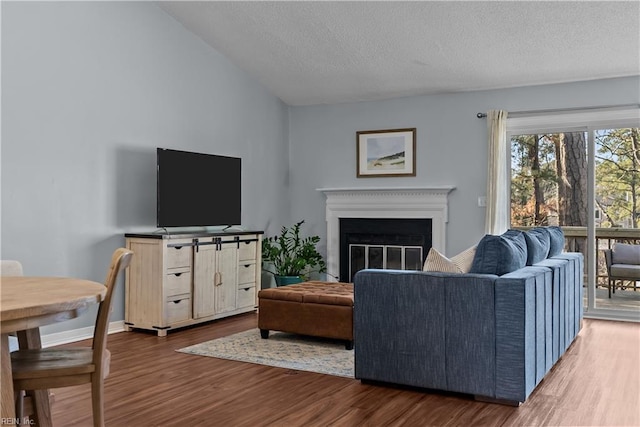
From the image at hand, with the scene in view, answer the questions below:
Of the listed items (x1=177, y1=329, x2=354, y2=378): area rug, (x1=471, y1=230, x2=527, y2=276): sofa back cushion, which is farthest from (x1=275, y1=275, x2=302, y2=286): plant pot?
(x1=471, y1=230, x2=527, y2=276): sofa back cushion

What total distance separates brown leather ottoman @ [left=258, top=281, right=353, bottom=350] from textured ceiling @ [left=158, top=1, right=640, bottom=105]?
7.97 ft

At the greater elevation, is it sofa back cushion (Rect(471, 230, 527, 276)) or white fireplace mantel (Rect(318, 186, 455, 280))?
white fireplace mantel (Rect(318, 186, 455, 280))

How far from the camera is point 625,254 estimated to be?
5930 mm

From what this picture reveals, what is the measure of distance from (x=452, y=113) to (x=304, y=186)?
6.83 ft

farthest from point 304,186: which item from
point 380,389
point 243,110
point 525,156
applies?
point 380,389

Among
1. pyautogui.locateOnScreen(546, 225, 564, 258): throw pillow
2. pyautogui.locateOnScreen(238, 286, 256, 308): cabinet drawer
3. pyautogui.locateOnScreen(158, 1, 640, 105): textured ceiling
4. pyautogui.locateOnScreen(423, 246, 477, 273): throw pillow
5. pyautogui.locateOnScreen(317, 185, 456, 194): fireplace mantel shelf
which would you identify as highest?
pyautogui.locateOnScreen(158, 1, 640, 105): textured ceiling

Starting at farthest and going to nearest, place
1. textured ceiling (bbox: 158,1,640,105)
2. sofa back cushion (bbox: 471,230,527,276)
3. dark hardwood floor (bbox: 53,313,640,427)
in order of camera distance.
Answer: textured ceiling (bbox: 158,1,640,105), sofa back cushion (bbox: 471,230,527,276), dark hardwood floor (bbox: 53,313,640,427)

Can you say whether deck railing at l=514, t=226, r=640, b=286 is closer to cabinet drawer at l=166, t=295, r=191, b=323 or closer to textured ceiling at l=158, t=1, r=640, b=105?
textured ceiling at l=158, t=1, r=640, b=105

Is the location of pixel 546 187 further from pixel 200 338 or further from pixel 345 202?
pixel 200 338

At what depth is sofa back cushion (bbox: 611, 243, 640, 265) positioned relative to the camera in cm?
586

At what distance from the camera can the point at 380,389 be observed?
11.6 feet

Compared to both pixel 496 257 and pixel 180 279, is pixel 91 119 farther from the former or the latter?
pixel 496 257

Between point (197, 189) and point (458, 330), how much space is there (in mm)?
3323

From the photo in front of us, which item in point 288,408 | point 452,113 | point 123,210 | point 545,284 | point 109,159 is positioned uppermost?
point 452,113
